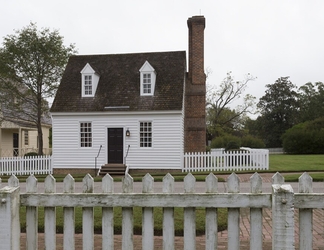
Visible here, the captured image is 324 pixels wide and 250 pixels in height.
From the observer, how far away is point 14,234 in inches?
137

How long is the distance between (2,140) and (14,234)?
3134cm

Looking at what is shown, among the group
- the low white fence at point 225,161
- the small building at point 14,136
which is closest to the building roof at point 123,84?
the low white fence at point 225,161

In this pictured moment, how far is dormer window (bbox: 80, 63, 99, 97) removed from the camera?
22.2m

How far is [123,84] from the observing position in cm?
2244

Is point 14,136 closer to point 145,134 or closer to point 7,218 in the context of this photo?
point 145,134

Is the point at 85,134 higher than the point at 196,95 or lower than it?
lower

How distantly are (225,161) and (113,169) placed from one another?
684cm

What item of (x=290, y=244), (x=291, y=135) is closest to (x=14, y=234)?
(x=290, y=244)

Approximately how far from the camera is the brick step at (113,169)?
20.5 meters

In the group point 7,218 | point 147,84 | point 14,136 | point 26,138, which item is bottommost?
point 26,138

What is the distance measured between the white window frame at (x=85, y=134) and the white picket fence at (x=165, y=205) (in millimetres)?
18236

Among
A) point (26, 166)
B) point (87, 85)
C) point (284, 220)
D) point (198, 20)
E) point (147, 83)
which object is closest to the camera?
point (284, 220)

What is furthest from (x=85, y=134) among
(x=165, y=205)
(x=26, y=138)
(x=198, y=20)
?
(x=165, y=205)

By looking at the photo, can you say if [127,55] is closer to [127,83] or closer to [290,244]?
[127,83]
